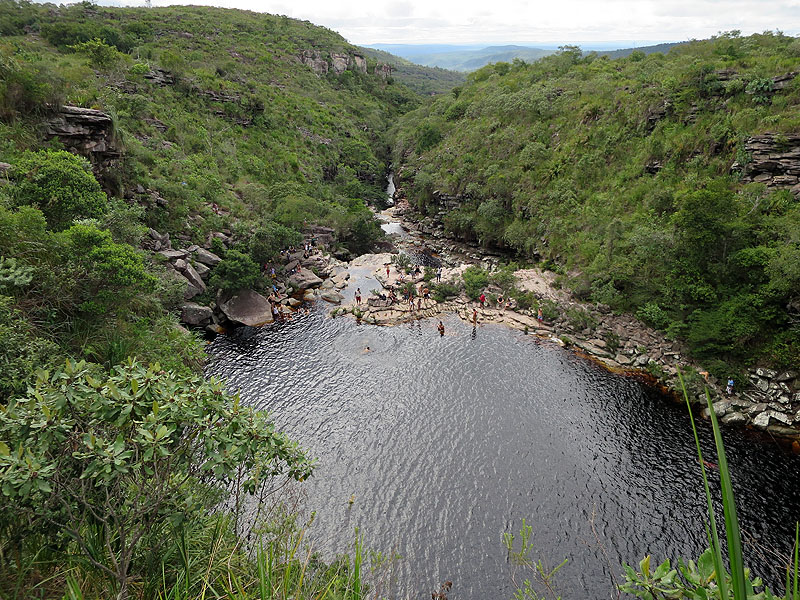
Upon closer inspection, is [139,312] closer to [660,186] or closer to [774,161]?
[660,186]

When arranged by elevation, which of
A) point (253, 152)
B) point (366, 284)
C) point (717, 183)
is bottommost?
point (366, 284)

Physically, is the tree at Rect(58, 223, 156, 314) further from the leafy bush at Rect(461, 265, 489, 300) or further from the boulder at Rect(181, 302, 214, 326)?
the leafy bush at Rect(461, 265, 489, 300)

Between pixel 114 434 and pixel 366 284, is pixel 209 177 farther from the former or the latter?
pixel 114 434

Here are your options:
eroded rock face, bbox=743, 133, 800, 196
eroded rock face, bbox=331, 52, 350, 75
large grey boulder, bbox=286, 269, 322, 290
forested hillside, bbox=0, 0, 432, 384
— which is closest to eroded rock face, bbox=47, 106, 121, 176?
forested hillside, bbox=0, 0, 432, 384

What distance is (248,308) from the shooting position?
3136 cm

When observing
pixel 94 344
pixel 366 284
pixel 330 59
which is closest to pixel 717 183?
pixel 366 284

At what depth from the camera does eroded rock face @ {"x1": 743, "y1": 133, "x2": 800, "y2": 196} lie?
86.8 ft

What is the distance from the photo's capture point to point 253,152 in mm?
53188

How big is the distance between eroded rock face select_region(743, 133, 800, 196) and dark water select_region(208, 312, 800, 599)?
16207mm

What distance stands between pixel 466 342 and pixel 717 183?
19.0 meters

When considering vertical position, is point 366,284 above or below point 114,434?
below

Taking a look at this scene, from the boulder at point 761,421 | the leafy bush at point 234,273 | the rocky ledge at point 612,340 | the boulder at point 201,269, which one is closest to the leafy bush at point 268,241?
the leafy bush at point 234,273

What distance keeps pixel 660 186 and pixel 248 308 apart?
1312 inches

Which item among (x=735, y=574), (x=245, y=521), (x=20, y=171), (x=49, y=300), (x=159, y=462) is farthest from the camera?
(x=20, y=171)
